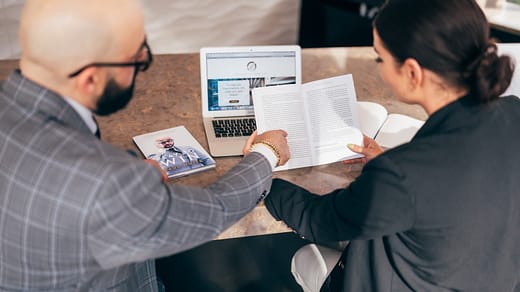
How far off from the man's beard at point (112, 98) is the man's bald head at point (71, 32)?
2.8 inches

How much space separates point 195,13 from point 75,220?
279 centimetres

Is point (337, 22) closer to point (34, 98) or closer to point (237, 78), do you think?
point (237, 78)

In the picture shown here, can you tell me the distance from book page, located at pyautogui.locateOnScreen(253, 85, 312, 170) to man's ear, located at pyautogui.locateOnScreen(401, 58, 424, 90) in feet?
1.42

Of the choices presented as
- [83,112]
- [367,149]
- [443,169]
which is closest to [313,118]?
[367,149]

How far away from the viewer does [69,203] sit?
100 cm

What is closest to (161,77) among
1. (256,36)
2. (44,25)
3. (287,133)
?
(287,133)

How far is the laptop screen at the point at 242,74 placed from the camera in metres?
1.78

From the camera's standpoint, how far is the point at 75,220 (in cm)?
100

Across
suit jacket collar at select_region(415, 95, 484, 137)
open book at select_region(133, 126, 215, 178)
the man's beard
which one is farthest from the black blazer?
the man's beard

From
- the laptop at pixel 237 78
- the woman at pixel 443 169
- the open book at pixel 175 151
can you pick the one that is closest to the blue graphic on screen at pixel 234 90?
the laptop at pixel 237 78

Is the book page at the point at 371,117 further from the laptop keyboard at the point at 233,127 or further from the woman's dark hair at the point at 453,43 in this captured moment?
the woman's dark hair at the point at 453,43

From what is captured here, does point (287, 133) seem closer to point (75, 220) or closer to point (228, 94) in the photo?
point (228, 94)

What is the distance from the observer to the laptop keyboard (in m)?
1.73

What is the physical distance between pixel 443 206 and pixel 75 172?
724mm
